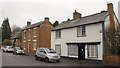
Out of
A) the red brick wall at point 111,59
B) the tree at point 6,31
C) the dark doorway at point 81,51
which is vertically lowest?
the red brick wall at point 111,59

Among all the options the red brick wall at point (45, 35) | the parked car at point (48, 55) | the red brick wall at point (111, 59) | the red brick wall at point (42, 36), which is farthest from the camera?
the red brick wall at point (45, 35)

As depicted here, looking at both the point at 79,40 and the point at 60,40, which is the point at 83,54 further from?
the point at 60,40

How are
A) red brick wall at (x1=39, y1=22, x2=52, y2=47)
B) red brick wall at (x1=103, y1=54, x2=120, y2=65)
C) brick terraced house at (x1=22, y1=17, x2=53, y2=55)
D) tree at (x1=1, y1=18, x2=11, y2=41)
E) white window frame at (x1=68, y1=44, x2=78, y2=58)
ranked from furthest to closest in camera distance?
tree at (x1=1, y1=18, x2=11, y2=41) < red brick wall at (x1=39, y1=22, x2=52, y2=47) < brick terraced house at (x1=22, y1=17, x2=53, y2=55) < white window frame at (x1=68, y1=44, x2=78, y2=58) < red brick wall at (x1=103, y1=54, x2=120, y2=65)

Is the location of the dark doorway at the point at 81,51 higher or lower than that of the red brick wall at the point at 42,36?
lower

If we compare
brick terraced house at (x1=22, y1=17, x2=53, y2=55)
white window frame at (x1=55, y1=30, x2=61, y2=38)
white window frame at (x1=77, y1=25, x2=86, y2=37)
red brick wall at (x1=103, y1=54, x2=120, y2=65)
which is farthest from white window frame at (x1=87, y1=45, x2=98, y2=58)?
brick terraced house at (x1=22, y1=17, x2=53, y2=55)

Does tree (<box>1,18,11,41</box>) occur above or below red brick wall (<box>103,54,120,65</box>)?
above

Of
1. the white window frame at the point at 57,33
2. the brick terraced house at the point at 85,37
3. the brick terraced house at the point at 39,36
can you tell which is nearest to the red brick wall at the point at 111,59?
the brick terraced house at the point at 85,37

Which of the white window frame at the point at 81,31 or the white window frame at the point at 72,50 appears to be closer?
the white window frame at the point at 81,31

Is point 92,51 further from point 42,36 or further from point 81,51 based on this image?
point 42,36

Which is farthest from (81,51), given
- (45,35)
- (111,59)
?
(45,35)

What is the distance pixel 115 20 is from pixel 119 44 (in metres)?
6.54

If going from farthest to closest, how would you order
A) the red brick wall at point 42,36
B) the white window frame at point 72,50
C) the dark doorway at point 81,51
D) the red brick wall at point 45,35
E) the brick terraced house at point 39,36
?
1. the red brick wall at point 45,35
2. the brick terraced house at point 39,36
3. the red brick wall at point 42,36
4. the white window frame at point 72,50
5. the dark doorway at point 81,51

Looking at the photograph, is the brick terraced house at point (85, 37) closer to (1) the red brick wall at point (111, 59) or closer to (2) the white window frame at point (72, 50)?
(2) the white window frame at point (72, 50)

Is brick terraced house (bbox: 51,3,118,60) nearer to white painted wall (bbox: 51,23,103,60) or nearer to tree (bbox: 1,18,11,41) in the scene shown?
white painted wall (bbox: 51,23,103,60)
